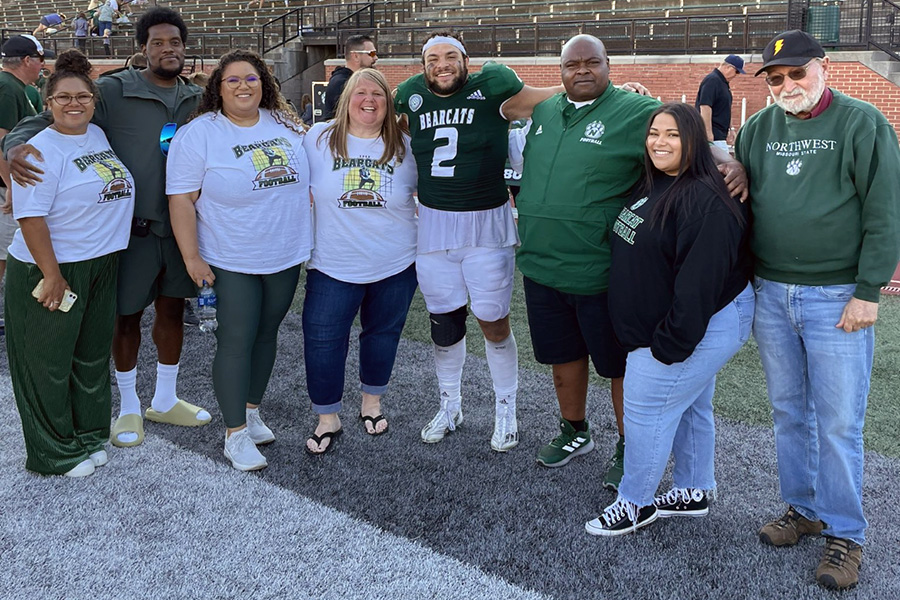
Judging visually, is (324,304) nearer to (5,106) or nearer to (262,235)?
(262,235)

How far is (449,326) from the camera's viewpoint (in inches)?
154

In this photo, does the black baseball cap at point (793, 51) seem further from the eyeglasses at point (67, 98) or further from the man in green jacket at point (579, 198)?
the eyeglasses at point (67, 98)

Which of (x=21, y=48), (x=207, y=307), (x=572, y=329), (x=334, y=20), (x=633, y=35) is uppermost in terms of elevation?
(x=334, y=20)

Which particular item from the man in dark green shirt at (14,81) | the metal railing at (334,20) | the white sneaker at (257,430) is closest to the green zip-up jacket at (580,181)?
the white sneaker at (257,430)

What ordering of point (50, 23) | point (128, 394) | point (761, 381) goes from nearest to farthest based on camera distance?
point (128, 394)
point (761, 381)
point (50, 23)

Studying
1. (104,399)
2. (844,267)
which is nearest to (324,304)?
(104,399)

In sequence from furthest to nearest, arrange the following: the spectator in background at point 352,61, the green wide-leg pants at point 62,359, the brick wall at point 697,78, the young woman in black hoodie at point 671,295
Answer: the brick wall at point 697,78 < the spectator in background at point 352,61 < the green wide-leg pants at point 62,359 < the young woman in black hoodie at point 671,295

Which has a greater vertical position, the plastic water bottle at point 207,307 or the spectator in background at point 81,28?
the spectator in background at point 81,28

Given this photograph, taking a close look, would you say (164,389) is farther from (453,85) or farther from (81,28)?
(81,28)

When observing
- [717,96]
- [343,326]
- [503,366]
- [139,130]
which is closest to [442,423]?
[503,366]

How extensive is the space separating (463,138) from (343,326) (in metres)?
1.05

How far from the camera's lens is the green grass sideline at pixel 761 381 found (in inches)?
158

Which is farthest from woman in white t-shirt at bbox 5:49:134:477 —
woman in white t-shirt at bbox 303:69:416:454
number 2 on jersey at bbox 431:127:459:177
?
number 2 on jersey at bbox 431:127:459:177

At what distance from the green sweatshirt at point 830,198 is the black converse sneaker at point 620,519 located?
1.02m
